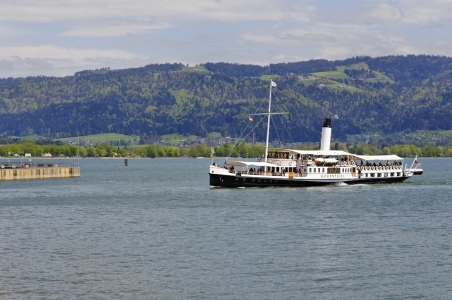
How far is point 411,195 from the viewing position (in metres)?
95.2

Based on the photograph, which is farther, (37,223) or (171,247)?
(37,223)

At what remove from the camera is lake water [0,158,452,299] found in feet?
132

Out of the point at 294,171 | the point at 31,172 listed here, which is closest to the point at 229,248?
the point at 294,171

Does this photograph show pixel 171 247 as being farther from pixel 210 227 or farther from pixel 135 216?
pixel 135 216

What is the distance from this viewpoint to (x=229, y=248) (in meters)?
51.7

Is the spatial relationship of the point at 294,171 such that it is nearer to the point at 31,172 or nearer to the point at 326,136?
the point at 326,136

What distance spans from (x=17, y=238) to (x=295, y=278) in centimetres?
2228

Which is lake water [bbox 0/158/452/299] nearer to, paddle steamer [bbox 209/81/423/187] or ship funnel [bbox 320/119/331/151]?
paddle steamer [bbox 209/81/423/187]

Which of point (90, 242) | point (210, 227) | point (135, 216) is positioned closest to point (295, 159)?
point (135, 216)

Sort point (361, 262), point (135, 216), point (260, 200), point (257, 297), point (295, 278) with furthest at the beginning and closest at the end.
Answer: point (260, 200), point (135, 216), point (361, 262), point (295, 278), point (257, 297)

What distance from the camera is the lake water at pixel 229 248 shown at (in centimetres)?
4019

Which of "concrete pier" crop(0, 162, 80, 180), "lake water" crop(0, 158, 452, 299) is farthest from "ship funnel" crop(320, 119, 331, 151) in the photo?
"concrete pier" crop(0, 162, 80, 180)

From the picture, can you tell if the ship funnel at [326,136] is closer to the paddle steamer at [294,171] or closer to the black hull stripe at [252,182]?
the paddle steamer at [294,171]

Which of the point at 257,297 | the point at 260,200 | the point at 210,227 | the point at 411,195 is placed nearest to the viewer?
the point at 257,297
